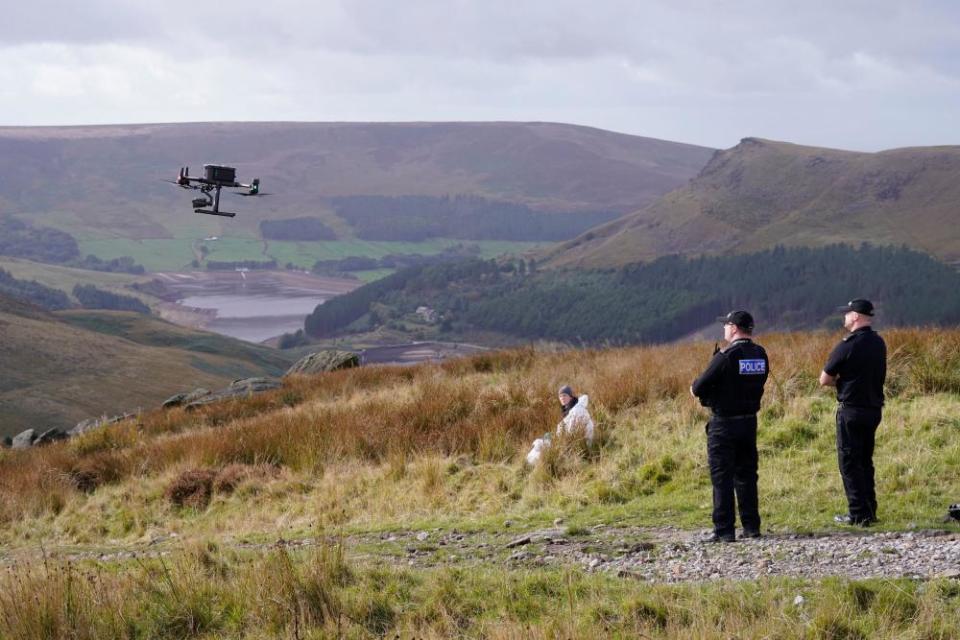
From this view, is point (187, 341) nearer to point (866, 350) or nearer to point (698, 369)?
point (698, 369)

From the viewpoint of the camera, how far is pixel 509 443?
12203mm

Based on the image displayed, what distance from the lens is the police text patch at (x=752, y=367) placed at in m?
7.59

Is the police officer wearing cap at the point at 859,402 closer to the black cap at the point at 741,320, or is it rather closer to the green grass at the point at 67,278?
the black cap at the point at 741,320

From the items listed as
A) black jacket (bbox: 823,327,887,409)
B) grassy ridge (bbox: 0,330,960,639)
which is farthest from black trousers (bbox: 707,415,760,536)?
black jacket (bbox: 823,327,887,409)

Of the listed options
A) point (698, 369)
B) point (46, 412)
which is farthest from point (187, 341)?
point (698, 369)

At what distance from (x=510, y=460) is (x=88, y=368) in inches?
2046

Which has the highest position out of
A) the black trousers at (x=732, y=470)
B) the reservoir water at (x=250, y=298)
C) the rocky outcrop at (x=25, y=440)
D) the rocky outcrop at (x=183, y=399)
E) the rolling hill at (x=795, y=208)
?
the rolling hill at (x=795, y=208)

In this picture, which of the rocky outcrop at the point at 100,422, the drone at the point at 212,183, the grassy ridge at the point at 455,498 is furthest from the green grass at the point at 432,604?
the rocky outcrop at the point at 100,422

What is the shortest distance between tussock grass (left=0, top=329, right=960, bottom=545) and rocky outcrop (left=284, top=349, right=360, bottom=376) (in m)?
8.81

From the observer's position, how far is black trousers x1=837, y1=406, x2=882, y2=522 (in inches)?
305

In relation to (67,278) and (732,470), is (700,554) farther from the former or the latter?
(67,278)

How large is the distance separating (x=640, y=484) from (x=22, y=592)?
6.19 m

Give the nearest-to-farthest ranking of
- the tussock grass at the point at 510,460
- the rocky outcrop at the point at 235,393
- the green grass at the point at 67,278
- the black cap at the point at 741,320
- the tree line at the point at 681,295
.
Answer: the black cap at the point at 741,320
the tussock grass at the point at 510,460
the rocky outcrop at the point at 235,393
the tree line at the point at 681,295
the green grass at the point at 67,278

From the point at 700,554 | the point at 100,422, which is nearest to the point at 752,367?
the point at 700,554
